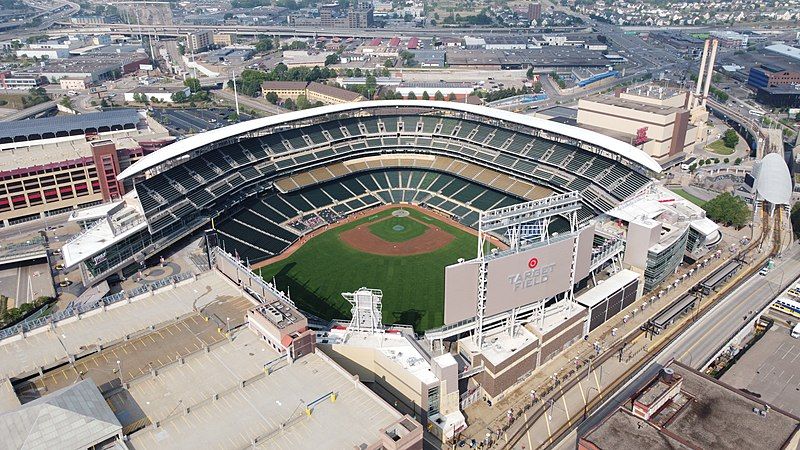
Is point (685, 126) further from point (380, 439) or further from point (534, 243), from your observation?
point (380, 439)

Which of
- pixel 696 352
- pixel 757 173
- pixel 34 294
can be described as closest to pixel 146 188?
pixel 34 294

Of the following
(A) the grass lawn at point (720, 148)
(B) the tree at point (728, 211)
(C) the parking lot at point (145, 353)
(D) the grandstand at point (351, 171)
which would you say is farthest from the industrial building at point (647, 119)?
(C) the parking lot at point (145, 353)

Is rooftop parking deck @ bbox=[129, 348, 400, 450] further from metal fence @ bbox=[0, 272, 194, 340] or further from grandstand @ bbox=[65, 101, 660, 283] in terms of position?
grandstand @ bbox=[65, 101, 660, 283]

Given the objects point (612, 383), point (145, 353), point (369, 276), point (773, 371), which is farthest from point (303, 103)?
point (773, 371)

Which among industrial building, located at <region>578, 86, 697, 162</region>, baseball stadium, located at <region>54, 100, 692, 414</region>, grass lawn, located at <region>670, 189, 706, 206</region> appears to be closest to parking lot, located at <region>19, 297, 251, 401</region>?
baseball stadium, located at <region>54, 100, 692, 414</region>

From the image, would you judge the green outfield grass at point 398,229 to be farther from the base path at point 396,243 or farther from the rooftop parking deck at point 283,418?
the rooftop parking deck at point 283,418

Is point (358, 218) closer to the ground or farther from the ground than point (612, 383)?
farther from the ground

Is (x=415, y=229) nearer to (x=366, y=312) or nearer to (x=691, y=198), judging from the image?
(x=366, y=312)
